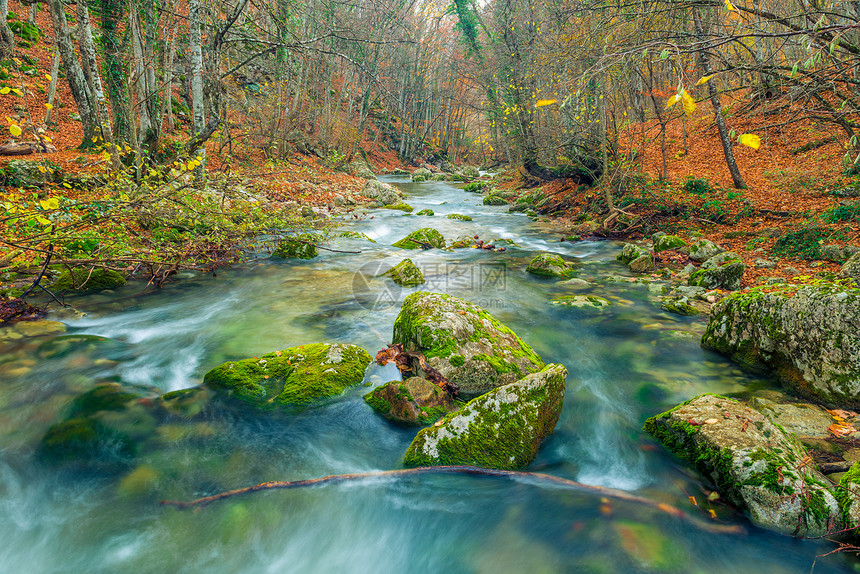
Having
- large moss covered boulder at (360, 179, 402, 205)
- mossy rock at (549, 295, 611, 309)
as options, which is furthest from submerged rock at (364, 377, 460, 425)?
large moss covered boulder at (360, 179, 402, 205)

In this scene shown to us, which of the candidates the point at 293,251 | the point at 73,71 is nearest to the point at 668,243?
the point at 293,251

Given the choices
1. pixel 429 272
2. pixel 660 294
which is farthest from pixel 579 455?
pixel 429 272

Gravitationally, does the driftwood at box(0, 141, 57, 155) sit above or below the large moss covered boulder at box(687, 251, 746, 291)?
above

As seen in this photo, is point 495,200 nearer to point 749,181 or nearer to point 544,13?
point 544,13

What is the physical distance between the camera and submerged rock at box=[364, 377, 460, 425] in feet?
13.3

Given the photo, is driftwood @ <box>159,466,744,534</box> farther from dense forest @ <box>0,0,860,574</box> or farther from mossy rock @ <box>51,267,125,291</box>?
mossy rock @ <box>51,267,125,291</box>

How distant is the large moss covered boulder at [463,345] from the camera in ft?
14.4

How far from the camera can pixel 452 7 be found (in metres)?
29.4

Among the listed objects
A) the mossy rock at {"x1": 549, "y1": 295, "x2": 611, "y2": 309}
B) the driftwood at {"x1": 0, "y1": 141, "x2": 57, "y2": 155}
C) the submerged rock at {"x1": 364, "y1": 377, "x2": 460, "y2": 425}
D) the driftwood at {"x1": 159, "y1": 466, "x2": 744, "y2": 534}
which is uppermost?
the driftwood at {"x1": 0, "y1": 141, "x2": 57, "y2": 155}

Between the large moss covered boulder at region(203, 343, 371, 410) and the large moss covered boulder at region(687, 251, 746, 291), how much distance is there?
6781 millimetres

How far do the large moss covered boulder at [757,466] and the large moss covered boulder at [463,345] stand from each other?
1730mm

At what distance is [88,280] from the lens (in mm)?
6824

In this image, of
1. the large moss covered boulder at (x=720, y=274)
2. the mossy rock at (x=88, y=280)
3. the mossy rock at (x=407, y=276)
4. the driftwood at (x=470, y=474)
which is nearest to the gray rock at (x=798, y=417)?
the driftwood at (x=470, y=474)

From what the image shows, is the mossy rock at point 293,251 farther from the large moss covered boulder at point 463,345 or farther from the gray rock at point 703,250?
the gray rock at point 703,250
